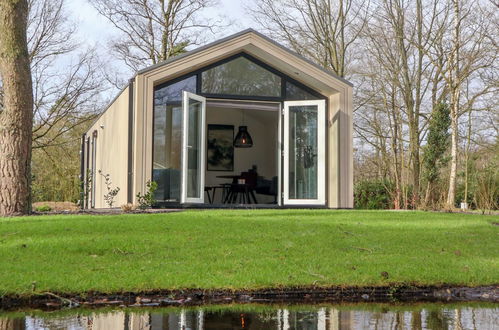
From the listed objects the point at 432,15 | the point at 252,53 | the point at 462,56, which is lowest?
the point at 252,53

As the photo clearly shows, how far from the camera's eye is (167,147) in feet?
41.9

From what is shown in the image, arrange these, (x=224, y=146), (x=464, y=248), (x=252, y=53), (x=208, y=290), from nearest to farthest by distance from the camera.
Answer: (x=208, y=290), (x=464, y=248), (x=252, y=53), (x=224, y=146)

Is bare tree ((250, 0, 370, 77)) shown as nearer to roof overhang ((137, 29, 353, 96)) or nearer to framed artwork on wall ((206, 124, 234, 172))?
framed artwork on wall ((206, 124, 234, 172))

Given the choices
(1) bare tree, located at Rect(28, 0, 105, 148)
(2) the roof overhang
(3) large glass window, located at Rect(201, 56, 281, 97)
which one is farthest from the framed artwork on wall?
(1) bare tree, located at Rect(28, 0, 105, 148)

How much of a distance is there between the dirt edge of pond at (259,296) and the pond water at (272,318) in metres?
0.32

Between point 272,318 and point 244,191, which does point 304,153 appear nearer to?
point 244,191

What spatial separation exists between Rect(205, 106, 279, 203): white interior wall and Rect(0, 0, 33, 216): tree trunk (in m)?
8.31

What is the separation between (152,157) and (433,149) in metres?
8.32

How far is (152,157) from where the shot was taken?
12.6 metres

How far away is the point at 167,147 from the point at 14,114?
12.0ft

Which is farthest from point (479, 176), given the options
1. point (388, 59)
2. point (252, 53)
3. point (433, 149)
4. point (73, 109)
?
point (73, 109)

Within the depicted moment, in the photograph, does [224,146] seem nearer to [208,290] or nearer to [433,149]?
[433,149]

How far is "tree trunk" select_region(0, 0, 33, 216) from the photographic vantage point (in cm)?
962

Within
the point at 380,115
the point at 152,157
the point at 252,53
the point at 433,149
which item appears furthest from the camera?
the point at 380,115
